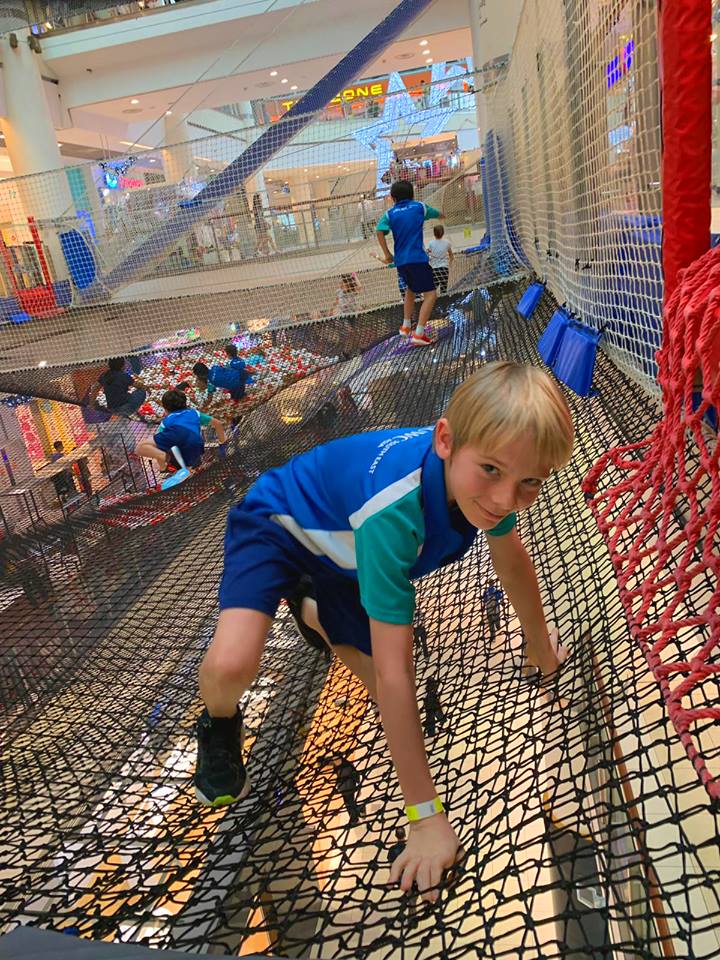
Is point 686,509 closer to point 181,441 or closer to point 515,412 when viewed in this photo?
point 515,412

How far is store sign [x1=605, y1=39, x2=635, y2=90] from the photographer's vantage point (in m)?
1.23

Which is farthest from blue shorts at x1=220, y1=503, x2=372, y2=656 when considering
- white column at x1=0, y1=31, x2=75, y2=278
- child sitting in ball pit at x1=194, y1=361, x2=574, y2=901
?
white column at x1=0, y1=31, x2=75, y2=278

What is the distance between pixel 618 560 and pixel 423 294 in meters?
2.95

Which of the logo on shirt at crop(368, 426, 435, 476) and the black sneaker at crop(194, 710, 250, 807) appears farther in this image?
the black sneaker at crop(194, 710, 250, 807)

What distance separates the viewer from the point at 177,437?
325 cm

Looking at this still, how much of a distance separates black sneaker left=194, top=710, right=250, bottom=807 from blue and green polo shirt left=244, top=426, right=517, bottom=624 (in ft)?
0.82

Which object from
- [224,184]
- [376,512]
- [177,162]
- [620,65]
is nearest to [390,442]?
[376,512]

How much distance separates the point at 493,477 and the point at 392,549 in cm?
13

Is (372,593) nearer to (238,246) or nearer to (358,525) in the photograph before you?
(358,525)

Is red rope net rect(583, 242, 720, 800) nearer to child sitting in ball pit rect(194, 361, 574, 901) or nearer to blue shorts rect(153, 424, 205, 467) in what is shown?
child sitting in ball pit rect(194, 361, 574, 901)

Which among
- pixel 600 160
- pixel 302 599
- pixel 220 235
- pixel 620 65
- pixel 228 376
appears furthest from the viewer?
pixel 220 235

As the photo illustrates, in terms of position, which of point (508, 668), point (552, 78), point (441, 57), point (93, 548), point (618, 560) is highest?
point (441, 57)

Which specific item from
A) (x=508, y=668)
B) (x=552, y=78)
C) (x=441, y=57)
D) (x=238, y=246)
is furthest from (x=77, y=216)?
(x=441, y=57)

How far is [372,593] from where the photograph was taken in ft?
2.46
